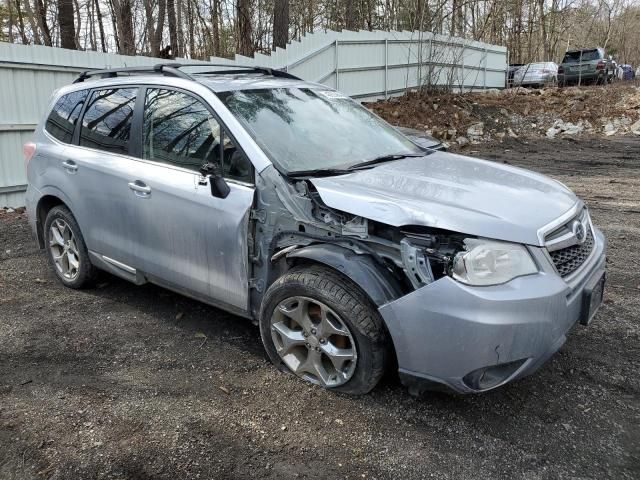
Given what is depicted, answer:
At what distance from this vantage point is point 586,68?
25281mm

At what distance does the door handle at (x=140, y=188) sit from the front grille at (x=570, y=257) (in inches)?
101

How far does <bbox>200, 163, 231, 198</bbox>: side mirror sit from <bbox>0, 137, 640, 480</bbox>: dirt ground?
3.59 feet

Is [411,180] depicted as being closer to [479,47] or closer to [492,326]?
[492,326]

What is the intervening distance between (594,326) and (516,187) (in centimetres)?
138

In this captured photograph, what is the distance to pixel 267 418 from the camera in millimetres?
2992

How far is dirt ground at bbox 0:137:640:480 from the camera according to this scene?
2635 mm

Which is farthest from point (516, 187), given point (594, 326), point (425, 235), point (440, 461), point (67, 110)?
point (67, 110)

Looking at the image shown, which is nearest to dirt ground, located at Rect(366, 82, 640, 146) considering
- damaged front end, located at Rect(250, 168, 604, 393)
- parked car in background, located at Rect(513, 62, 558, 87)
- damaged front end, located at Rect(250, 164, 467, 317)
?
parked car in background, located at Rect(513, 62, 558, 87)

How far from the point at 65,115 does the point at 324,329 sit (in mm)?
3143

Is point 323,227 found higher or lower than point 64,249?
higher

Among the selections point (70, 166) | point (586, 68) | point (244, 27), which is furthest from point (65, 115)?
point (586, 68)

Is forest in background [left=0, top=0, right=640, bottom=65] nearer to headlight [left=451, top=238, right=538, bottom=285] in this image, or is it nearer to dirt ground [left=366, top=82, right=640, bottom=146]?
dirt ground [left=366, top=82, right=640, bottom=146]

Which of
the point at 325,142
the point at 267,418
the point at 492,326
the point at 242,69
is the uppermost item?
the point at 242,69

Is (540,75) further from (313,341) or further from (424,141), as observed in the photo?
(313,341)
